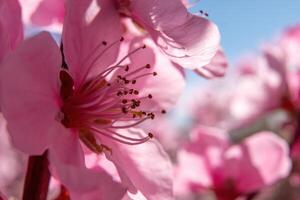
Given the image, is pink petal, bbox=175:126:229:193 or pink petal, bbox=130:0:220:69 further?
pink petal, bbox=175:126:229:193

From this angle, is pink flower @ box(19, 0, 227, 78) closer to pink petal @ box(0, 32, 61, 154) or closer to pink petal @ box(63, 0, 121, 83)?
pink petal @ box(63, 0, 121, 83)

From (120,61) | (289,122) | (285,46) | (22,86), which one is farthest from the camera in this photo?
(285,46)

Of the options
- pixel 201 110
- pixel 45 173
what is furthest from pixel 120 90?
pixel 201 110

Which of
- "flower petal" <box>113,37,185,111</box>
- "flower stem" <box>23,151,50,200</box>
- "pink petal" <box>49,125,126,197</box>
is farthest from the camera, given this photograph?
"flower petal" <box>113,37,185,111</box>

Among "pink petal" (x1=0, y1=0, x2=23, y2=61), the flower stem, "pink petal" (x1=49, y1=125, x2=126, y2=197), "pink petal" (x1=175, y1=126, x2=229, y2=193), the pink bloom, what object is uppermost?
"pink petal" (x1=0, y1=0, x2=23, y2=61)

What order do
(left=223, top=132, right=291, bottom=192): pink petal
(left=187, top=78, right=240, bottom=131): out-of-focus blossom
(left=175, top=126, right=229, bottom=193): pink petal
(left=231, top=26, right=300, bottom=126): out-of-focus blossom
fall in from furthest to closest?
(left=187, top=78, right=240, bottom=131): out-of-focus blossom → (left=231, top=26, right=300, bottom=126): out-of-focus blossom → (left=175, top=126, right=229, bottom=193): pink petal → (left=223, top=132, right=291, bottom=192): pink petal

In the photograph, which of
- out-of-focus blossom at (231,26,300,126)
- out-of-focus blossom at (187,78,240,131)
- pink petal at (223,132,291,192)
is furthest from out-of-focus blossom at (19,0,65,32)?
out-of-focus blossom at (187,78,240,131)

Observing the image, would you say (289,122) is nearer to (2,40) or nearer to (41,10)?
(41,10)
